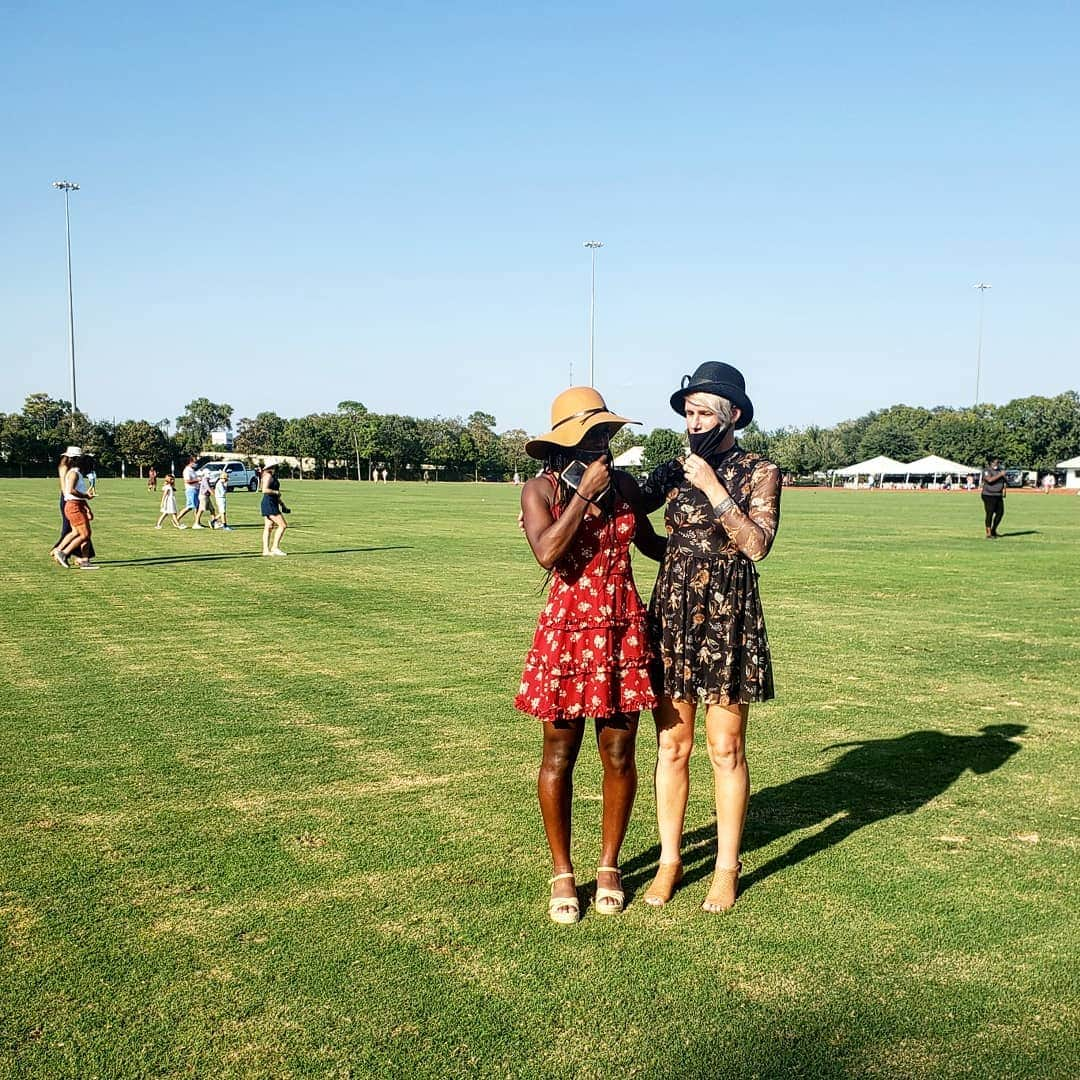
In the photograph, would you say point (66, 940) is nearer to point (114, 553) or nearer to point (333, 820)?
Result: point (333, 820)

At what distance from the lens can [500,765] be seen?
6020 millimetres

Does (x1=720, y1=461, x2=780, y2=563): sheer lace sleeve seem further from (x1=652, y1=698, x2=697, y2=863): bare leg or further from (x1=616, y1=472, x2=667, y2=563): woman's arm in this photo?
(x1=652, y1=698, x2=697, y2=863): bare leg

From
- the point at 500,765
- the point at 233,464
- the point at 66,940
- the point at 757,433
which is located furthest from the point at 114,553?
the point at 757,433

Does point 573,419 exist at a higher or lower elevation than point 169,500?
higher

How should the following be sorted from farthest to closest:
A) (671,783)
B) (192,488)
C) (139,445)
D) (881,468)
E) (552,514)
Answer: (881,468) < (139,445) < (192,488) < (671,783) < (552,514)

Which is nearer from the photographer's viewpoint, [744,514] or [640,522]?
[744,514]

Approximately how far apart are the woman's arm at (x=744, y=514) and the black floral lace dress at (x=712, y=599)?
0.03 m

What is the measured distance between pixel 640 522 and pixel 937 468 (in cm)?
10206

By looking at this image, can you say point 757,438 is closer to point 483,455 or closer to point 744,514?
point 483,455

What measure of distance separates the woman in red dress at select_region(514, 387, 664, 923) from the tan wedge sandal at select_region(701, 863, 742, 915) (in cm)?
35

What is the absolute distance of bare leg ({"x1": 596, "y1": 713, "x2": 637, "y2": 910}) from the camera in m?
Result: 4.16

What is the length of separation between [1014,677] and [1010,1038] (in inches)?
232

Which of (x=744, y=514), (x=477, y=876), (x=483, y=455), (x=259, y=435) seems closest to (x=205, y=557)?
(x=477, y=876)

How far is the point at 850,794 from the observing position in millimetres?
5551
